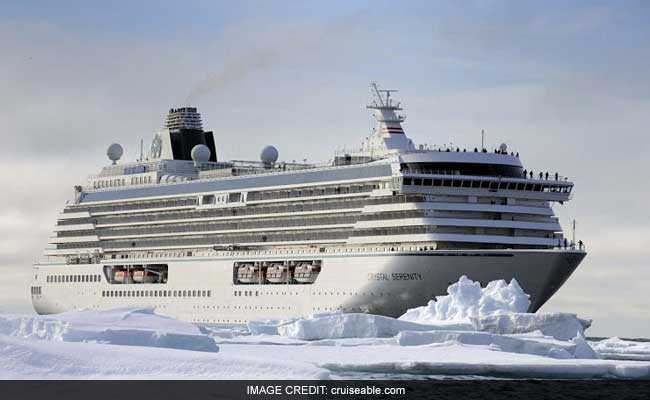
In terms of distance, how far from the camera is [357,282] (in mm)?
63125

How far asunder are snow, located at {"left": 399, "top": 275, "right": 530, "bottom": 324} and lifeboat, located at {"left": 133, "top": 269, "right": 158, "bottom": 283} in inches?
1087

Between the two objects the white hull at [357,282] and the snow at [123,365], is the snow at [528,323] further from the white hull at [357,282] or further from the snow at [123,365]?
the snow at [123,365]

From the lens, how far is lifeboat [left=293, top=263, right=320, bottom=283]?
66562 mm

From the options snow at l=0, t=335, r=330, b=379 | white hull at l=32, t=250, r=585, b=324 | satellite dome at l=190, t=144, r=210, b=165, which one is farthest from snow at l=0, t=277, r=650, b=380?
satellite dome at l=190, t=144, r=210, b=165

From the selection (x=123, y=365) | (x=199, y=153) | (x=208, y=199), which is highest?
(x=199, y=153)

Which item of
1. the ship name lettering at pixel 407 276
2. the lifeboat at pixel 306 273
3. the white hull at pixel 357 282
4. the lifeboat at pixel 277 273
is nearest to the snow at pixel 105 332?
the ship name lettering at pixel 407 276

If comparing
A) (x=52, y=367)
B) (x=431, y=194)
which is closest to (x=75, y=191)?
(x=431, y=194)

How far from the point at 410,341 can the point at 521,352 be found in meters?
3.84

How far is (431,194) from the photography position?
62219 mm

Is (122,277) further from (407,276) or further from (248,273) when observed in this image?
(407,276)

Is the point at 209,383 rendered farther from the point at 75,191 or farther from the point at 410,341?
the point at 75,191

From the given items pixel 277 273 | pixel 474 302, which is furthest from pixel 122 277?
pixel 474 302

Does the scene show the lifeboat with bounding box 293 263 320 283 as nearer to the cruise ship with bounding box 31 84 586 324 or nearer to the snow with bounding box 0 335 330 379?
the cruise ship with bounding box 31 84 586 324

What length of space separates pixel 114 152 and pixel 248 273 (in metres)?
22.7
